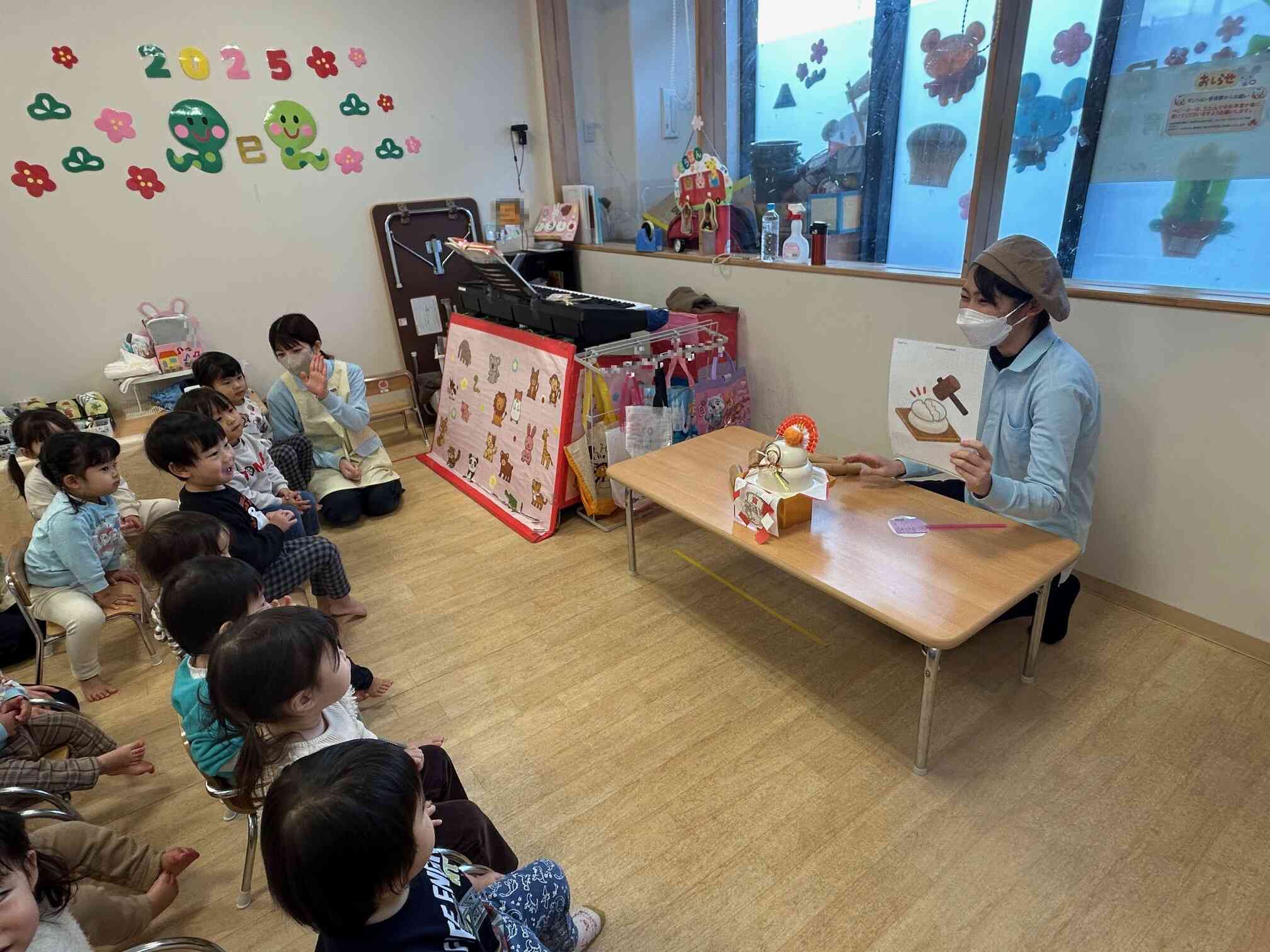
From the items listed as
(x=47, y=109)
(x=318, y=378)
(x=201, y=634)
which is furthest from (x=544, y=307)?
(x=47, y=109)

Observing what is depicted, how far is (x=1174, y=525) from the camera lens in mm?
2057

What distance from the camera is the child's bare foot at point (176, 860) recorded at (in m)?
1.52

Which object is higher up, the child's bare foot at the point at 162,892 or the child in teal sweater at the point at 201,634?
the child in teal sweater at the point at 201,634

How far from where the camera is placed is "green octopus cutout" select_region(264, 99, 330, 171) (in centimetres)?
347

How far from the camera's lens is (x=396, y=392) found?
14.1 feet

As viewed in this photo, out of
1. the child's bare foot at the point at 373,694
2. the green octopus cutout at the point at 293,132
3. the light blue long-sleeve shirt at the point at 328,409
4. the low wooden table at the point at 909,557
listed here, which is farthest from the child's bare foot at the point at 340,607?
the green octopus cutout at the point at 293,132

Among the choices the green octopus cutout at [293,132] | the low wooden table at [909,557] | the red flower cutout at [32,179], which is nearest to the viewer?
the low wooden table at [909,557]

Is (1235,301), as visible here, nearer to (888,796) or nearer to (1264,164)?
(1264,164)

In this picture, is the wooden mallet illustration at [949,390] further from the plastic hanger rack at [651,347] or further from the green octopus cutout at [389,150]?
the green octopus cutout at [389,150]

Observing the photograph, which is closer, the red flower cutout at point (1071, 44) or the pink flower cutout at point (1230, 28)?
the pink flower cutout at point (1230, 28)

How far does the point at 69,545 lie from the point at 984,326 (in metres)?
2.76

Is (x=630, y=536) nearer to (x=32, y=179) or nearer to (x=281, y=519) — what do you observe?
(x=281, y=519)

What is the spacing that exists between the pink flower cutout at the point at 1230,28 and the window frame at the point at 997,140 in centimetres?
26

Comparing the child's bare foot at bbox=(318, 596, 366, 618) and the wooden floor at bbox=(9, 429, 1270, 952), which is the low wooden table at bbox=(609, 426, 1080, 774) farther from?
the child's bare foot at bbox=(318, 596, 366, 618)
